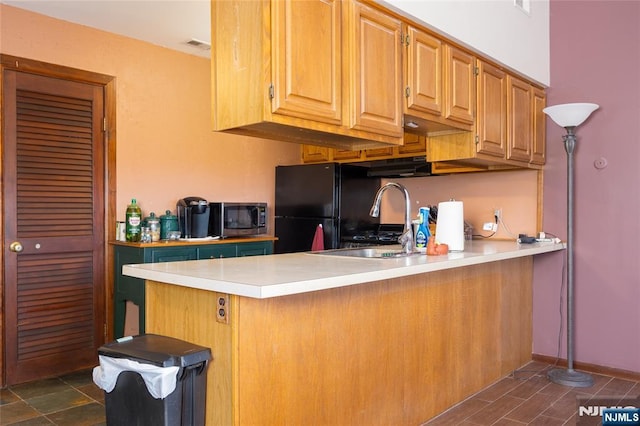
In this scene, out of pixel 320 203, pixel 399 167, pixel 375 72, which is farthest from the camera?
pixel 320 203

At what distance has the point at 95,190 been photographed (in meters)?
3.69

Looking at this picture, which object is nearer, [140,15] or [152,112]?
[140,15]

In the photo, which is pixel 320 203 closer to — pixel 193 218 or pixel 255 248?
pixel 255 248

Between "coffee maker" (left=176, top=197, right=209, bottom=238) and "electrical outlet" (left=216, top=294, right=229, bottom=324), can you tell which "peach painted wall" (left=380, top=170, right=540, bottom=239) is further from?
"electrical outlet" (left=216, top=294, right=229, bottom=324)

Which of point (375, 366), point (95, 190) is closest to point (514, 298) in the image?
point (375, 366)

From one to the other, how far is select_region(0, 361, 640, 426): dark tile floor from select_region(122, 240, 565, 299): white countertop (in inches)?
33.8

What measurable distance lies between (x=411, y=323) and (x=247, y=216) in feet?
7.05

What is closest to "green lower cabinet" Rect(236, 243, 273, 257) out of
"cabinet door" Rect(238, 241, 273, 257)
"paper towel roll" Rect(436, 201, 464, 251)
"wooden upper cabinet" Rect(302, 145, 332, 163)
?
"cabinet door" Rect(238, 241, 273, 257)

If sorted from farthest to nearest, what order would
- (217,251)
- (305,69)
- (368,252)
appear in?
1. (217,251)
2. (368,252)
3. (305,69)

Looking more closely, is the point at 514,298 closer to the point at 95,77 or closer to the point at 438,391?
the point at 438,391

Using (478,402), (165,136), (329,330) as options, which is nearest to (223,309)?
(329,330)

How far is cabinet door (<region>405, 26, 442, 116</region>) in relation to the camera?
2617 millimetres

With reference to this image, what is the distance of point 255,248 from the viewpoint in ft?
13.9

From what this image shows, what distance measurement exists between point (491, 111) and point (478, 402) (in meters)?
1.78
